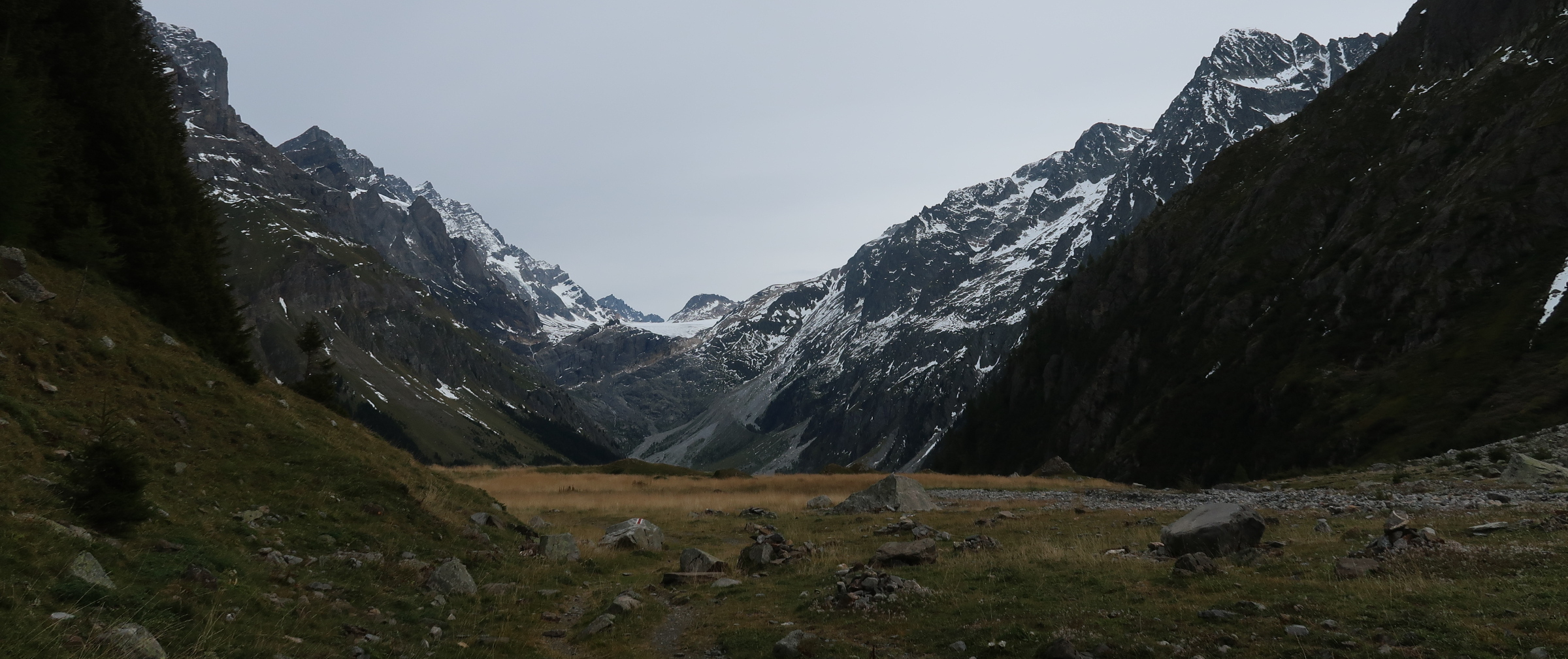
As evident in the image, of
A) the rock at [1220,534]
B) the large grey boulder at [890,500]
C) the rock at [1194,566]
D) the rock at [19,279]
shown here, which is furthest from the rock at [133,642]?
the large grey boulder at [890,500]

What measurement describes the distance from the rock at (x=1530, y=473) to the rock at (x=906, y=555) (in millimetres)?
25183

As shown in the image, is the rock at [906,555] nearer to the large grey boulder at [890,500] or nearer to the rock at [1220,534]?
the rock at [1220,534]

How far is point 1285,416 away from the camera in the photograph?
10025 centimetres

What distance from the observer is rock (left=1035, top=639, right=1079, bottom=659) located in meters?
10.5

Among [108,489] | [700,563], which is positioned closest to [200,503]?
[108,489]

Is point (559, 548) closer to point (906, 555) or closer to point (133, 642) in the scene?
point (906, 555)

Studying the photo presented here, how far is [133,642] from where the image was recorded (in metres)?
7.95

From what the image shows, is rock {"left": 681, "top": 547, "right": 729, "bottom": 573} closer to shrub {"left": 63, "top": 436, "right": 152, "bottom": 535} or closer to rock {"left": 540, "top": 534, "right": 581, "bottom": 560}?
rock {"left": 540, "top": 534, "right": 581, "bottom": 560}

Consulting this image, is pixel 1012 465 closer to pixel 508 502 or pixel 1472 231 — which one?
pixel 1472 231

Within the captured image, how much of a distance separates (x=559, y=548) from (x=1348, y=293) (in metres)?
127

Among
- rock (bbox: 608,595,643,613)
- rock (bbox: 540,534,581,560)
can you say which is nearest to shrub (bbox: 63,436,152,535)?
rock (bbox: 608,595,643,613)

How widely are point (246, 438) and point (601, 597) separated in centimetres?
1141

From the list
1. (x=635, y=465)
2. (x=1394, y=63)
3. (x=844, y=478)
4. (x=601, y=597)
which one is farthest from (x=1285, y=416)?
(x=1394, y=63)

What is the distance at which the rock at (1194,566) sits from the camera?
49.9ft
